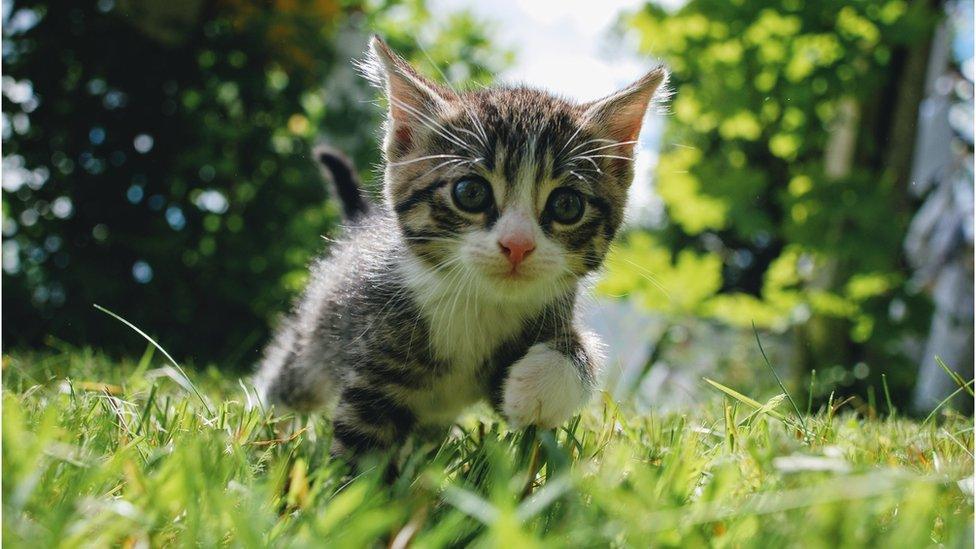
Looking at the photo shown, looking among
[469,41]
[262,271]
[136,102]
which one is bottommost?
[262,271]

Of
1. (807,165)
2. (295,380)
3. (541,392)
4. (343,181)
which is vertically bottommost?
(295,380)

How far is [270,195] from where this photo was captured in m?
4.52

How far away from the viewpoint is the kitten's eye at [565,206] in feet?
5.43

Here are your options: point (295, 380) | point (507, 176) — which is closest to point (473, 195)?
point (507, 176)

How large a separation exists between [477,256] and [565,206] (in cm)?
26

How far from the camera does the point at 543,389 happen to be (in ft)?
4.69

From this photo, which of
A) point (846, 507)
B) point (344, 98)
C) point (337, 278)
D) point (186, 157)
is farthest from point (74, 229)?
point (846, 507)

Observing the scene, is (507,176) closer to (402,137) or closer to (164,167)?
(402,137)

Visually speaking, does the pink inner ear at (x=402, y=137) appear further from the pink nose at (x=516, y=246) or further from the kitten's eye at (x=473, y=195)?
the pink nose at (x=516, y=246)

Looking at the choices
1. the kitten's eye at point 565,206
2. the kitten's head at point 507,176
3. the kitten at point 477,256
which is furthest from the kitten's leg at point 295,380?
the kitten's eye at point 565,206

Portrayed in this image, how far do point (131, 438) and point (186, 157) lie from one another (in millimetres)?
3221

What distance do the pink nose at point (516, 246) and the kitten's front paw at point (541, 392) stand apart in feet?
0.67

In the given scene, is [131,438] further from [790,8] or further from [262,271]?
[790,8]

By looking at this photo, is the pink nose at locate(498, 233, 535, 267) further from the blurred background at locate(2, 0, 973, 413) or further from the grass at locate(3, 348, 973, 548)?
the blurred background at locate(2, 0, 973, 413)
